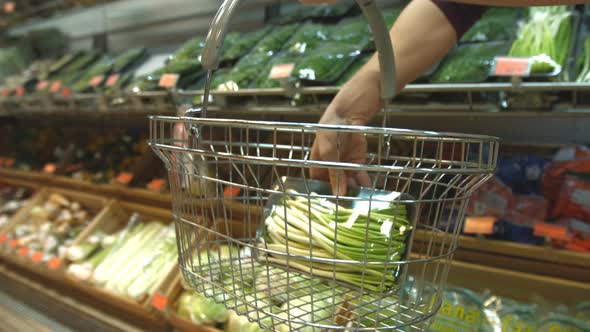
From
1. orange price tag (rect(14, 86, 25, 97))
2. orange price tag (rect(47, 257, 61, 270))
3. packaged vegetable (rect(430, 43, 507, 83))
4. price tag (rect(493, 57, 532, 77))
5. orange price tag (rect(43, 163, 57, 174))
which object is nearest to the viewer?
price tag (rect(493, 57, 532, 77))

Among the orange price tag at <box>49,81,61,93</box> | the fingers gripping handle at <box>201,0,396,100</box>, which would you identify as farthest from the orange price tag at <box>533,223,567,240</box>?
the orange price tag at <box>49,81,61,93</box>

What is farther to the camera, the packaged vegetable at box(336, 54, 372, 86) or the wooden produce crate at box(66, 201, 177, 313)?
the wooden produce crate at box(66, 201, 177, 313)

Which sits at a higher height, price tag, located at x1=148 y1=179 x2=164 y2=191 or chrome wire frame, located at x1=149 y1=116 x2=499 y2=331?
chrome wire frame, located at x1=149 y1=116 x2=499 y2=331

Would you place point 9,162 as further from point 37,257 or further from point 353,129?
point 353,129

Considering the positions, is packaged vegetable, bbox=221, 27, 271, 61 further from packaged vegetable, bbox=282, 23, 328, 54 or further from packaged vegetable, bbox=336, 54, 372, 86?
packaged vegetable, bbox=336, 54, 372, 86

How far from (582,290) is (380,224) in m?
0.75

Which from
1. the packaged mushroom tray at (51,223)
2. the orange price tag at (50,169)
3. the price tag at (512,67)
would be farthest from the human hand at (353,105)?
the orange price tag at (50,169)

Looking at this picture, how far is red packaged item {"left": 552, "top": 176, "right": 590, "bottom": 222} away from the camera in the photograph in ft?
3.64

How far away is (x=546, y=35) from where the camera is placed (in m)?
1.11

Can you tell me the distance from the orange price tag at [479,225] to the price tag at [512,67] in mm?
409

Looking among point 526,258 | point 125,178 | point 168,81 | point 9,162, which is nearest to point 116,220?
point 125,178

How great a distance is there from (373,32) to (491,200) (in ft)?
2.66

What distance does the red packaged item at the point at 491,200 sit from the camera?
1.15m

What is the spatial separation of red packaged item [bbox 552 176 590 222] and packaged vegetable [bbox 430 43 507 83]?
0.43 m
